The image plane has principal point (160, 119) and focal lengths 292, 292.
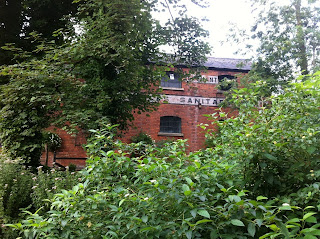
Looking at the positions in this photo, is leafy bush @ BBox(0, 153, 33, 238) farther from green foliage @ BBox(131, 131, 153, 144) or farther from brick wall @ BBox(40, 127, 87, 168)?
brick wall @ BBox(40, 127, 87, 168)

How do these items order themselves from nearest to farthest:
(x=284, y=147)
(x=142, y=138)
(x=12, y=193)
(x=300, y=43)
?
1. (x=284, y=147)
2. (x=12, y=193)
3. (x=300, y=43)
4. (x=142, y=138)

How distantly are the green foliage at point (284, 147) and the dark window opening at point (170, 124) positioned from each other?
13.1 meters

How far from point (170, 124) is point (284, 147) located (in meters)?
13.7

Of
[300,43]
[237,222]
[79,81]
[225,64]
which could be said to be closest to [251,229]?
[237,222]

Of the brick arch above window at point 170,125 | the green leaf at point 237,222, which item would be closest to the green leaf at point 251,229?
the green leaf at point 237,222

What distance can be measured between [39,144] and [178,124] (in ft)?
31.3

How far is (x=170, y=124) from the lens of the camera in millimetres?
16562

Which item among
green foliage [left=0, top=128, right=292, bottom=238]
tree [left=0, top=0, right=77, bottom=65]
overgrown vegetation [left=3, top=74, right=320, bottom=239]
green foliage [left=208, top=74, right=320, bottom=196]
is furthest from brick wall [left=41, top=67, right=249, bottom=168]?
green foliage [left=0, top=128, right=292, bottom=238]

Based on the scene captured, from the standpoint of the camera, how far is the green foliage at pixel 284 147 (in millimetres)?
2803

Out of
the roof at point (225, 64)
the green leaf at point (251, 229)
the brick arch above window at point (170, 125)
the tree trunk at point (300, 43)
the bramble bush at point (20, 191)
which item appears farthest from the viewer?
the roof at point (225, 64)

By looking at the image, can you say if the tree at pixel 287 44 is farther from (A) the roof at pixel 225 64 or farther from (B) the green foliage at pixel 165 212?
(B) the green foliage at pixel 165 212

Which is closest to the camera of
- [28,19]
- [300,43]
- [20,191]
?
[20,191]

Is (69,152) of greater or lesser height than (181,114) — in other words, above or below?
below

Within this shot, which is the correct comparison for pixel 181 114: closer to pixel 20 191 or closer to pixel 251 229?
pixel 20 191
